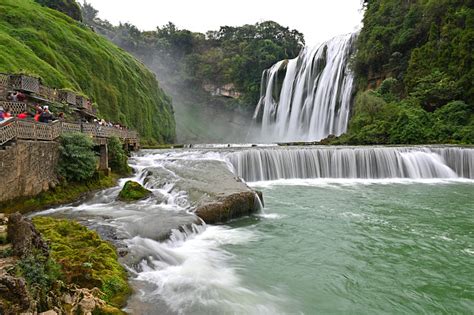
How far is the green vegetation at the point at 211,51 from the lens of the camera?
71.8 metres

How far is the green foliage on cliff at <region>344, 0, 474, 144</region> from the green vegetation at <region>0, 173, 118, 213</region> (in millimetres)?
27562

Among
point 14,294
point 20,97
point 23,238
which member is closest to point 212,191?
point 23,238

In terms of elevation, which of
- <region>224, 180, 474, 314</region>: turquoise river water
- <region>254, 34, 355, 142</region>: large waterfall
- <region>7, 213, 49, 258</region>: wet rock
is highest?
<region>254, 34, 355, 142</region>: large waterfall

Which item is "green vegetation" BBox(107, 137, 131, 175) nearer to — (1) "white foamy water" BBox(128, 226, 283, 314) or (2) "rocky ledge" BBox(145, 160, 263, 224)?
(2) "rocky ledge" BBox(145, 160, 263, 224)

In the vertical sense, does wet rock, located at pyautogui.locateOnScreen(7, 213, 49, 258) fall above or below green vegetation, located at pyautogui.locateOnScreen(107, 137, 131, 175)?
below

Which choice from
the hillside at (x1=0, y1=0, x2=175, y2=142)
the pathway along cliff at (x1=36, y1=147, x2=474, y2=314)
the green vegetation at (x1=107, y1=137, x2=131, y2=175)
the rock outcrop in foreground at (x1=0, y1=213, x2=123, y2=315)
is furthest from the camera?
the hillside at (x1=0, y1=0, x2=175, y2=142)

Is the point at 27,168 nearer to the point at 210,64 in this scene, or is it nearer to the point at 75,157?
the point at 75,157

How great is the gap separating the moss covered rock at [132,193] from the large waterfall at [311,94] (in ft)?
118

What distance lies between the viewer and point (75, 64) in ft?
105

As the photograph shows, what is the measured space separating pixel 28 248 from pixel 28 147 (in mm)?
7036

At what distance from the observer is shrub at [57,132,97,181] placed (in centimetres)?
1218

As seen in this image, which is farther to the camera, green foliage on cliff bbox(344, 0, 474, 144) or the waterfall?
green foliage on cliff bbox(344, 0, 474, 144)

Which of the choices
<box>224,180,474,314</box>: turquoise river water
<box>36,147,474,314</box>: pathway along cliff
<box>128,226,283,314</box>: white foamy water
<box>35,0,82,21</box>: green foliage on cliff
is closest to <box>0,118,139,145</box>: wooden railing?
<box>36,147,474,314</box>: pathway along cliff

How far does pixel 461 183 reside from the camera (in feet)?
62.4
